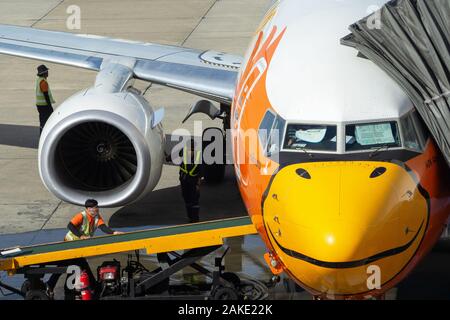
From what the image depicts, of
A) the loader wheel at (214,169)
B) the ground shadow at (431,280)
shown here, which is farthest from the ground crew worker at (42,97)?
the ground shadow at (431,280)

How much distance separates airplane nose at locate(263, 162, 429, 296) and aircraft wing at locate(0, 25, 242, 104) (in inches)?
271

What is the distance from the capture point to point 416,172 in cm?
939

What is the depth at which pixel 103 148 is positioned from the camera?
15.8 metres

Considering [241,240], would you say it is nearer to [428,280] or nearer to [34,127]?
[428,280]

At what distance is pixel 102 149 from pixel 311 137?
22.2 ft

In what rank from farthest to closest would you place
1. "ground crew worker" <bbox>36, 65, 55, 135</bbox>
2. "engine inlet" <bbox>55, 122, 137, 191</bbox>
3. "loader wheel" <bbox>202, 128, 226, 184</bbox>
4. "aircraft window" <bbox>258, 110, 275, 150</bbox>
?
"ground crew worker" <bbox>36, 65, 55, 135</bbox> → "loader wheel" <bbox>202, 128, 226, 184</bbox> → "engine inlet" <bbox>55, 122, 137, 191</bbox> → "aircraft window" <bbox>258, 110, 275, 150</bbox>

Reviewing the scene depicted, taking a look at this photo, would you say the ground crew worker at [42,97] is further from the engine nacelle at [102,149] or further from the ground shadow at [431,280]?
the ground shadow at [431,280]

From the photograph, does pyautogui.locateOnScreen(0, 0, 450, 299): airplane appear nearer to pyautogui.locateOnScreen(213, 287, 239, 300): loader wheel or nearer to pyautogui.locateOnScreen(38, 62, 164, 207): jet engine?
Result: pyautogui.locateOnScreen(213, 287, 239, 300): loader wheel

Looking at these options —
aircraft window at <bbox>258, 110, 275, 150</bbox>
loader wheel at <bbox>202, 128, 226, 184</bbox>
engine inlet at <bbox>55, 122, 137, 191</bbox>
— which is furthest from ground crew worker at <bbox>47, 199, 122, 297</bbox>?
aircraft window at <bbox>258, 110, 275, 150</bbox>

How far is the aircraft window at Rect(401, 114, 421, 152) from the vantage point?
9.54m

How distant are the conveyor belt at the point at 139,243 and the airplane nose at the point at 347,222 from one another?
9.64 feet

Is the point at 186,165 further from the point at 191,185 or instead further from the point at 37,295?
the point at 37,295

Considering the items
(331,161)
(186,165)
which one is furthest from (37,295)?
(331,161)
